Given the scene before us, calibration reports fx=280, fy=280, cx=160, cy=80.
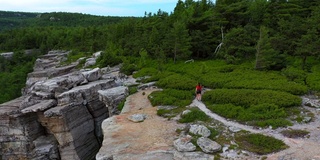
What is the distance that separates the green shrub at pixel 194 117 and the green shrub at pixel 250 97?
3.38 metres

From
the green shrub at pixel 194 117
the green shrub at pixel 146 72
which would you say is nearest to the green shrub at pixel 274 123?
the green shrub at pixel 194 117

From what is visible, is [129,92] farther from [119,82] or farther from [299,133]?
[299,133]

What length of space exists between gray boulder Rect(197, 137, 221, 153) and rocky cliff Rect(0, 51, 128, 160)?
11383 mm

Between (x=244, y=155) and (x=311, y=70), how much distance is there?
62.1 ft

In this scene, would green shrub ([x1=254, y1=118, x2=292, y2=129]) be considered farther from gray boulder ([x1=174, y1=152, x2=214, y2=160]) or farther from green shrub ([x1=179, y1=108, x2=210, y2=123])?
gray boulder ([x1=174, y1=152, x2=214, y2=160])

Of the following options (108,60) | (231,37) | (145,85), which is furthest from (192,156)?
(108,60)

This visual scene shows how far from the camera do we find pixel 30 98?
95.8 feet

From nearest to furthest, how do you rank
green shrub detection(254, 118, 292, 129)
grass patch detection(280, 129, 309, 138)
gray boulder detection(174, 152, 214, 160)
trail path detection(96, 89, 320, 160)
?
gray boulder detection(174, 152, 214, 160) < trail path detection(96, 89, 320, 160) < grass patch detection(280, 129, 309, 138) < green shrub detection(254, 118, 292, 129)

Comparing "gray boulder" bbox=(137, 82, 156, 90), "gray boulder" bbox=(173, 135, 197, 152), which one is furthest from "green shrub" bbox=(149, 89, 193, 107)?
"gray boulder" bbox=(173, 135, 197, 152)

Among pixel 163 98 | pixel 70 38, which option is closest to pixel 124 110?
pixel 163 98

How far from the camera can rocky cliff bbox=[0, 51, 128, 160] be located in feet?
88.1

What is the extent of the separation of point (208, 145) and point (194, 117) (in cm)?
467

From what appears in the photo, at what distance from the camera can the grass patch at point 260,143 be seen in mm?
15656

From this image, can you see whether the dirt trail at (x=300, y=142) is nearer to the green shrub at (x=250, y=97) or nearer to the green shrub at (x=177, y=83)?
the green shrub at (x=250, y=97)
